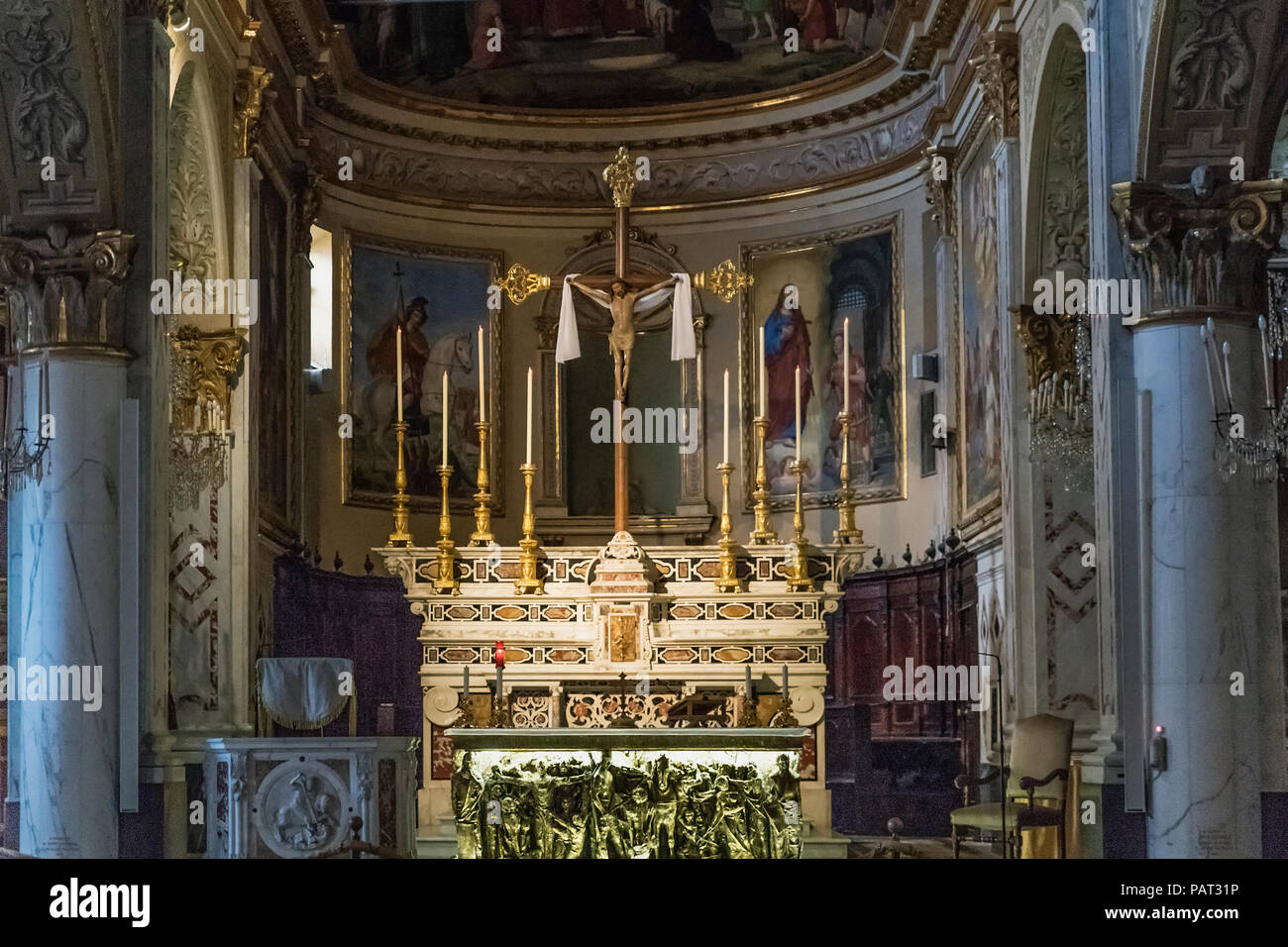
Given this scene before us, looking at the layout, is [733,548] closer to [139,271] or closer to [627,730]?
[627,730]

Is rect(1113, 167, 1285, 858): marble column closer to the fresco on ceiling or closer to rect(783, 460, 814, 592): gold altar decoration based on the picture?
rect(783, 460, 814, 592): gold altar decoration

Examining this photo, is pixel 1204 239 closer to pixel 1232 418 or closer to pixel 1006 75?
pixel 1232 418

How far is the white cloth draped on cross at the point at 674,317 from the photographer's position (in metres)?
14.2

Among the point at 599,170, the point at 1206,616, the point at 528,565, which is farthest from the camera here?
the point at 599,170

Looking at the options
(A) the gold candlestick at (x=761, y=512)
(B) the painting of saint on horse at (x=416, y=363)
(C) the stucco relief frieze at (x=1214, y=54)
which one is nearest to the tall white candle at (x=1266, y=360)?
(C) the stucco relief frieze at (x=1214, y=54)

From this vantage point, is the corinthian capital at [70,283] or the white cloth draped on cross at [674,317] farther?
the white cloth draped on cross at [674,317]

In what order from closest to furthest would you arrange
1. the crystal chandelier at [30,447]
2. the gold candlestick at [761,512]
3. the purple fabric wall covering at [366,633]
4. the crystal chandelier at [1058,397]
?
the crystal chandelier at [30,447]
the crystal chandelier at [1058,397]
the gold candlestick at [761,512]
the purple fabric wall covering at [366,633]

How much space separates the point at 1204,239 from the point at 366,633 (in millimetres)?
8842

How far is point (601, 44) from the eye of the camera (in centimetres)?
1756

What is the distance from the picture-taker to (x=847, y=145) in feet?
57.1

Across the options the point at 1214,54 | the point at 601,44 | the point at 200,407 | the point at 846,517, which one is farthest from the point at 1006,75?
the point at 200,407

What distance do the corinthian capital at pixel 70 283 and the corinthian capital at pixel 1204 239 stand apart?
18.1ft

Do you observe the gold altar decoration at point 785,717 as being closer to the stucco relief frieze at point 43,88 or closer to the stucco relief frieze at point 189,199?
the stucco relief frieze at point 189,199
